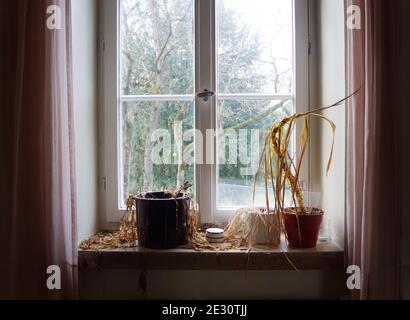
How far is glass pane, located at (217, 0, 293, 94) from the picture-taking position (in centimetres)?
150

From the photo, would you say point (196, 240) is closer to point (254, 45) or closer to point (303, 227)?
point (303, 227)

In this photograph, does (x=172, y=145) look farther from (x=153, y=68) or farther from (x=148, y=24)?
(x=148, y=24)

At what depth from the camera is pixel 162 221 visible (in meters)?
1.24

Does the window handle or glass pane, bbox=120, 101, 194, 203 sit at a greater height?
the window handle

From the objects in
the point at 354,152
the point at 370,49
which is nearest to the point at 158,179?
the point at 354,152

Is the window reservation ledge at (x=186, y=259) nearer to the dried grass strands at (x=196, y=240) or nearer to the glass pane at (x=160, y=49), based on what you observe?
the dried grass strands at (x=196, y=240)

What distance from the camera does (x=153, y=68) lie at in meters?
1.51

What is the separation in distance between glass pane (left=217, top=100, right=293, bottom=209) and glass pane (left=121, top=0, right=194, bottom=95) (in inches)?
9.0
